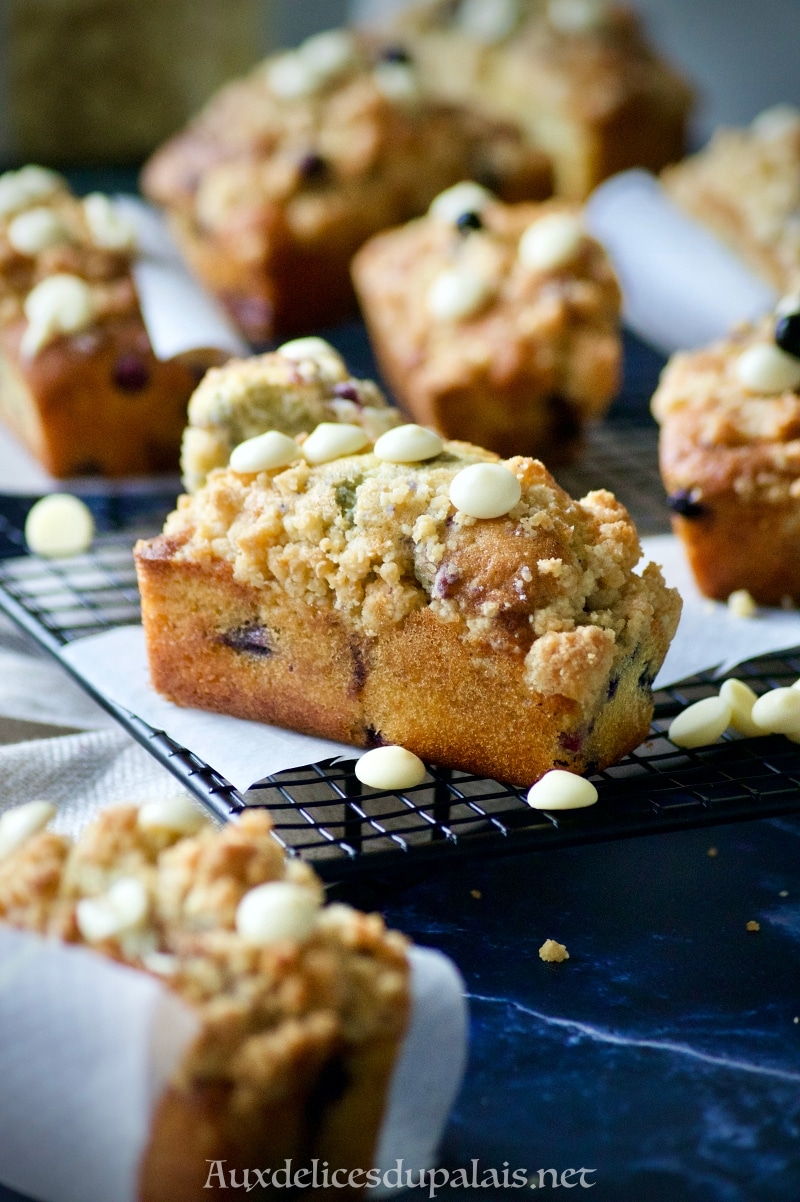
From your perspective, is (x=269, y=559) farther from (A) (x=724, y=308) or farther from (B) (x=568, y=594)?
(A) (x=724, y=308)

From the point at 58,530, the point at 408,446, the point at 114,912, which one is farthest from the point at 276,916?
the point at 58,530

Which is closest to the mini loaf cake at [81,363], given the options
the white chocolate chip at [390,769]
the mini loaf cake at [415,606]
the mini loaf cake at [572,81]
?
the mini loaf cake at [415,606]

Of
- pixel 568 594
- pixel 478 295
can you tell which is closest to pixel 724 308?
pixel 478 295

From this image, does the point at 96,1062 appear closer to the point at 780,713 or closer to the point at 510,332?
the point at 780,713

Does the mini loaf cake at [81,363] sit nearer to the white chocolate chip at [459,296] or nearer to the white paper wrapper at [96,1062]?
the white chocolate chip at [459,296]

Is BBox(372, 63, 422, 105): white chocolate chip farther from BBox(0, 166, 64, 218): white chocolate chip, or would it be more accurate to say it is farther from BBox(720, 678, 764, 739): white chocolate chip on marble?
BBox(720, 678, 764, 739): white chocolate chip on marble

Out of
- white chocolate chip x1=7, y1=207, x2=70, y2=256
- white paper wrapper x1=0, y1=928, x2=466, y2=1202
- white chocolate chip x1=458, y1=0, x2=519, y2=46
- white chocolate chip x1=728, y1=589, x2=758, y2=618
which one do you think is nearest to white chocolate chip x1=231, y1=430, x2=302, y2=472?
white chocolate chip x1=728, y1=589, x2=758, y2=618
